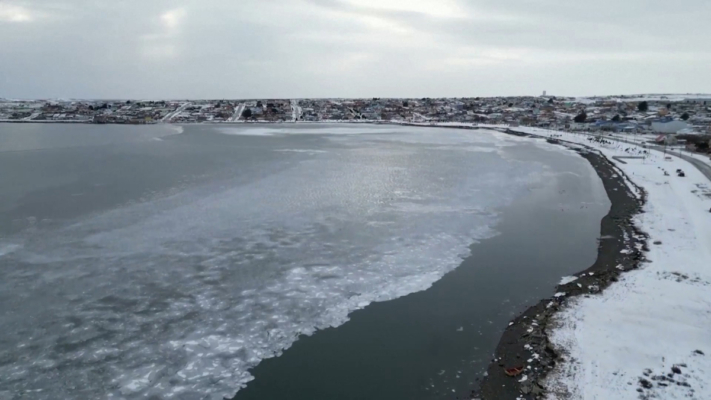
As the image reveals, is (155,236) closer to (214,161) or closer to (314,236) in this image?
(314,236)

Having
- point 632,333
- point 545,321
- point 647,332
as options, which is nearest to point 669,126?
point 647,332

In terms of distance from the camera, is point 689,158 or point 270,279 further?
point 689,158

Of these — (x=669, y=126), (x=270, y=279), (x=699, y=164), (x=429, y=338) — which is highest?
(x=669, y=126)

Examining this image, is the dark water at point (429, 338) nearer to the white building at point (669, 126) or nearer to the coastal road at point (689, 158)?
the coastal road at point (689, 158)

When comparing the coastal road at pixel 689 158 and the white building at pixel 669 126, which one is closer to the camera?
the coastal road at pixel 689 158

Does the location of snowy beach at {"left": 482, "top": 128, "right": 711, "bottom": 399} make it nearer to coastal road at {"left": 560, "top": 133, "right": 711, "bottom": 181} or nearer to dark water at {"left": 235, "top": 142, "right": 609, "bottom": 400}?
dark water at {"left": 235, "top": 142, "right": 609, "bottom": 400}

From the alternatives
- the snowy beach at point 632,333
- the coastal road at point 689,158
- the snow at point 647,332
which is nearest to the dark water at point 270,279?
the snowy beach at point 632,333

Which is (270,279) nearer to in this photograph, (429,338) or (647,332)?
(429,338)

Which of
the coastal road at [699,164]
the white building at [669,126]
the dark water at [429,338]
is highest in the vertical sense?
the white building at [669,126]
